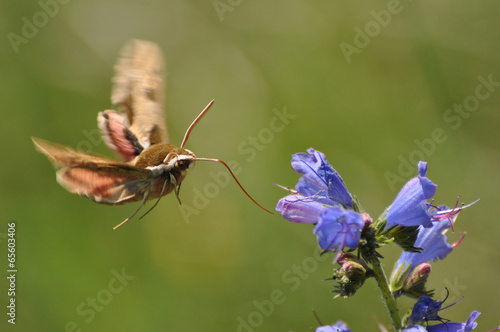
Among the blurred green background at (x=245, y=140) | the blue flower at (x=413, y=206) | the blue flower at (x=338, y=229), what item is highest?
the blue flower at (x=413, y=206)

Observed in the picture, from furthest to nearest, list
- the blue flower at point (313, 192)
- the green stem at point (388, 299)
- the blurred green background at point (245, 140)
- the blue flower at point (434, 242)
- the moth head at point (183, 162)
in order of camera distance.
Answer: the blurred green background at point (245, 140) → the moth head at point (183, 162) → the blue flower at point (434, 242) → the blue flower at point (313, 192) → the green stem at point (388, 299)

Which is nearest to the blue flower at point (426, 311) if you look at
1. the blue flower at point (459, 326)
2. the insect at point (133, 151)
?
the blue flower at point (459, 326)

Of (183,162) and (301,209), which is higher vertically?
(301,209)

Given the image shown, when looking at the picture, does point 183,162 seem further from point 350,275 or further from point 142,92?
point 350,275

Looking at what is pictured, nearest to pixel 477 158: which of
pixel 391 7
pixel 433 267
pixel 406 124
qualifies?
pixel 406 124

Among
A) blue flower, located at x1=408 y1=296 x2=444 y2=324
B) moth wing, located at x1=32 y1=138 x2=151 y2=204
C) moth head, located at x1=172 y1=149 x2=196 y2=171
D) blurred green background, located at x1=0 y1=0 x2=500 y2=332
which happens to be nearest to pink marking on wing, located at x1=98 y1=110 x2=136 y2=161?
moth wing, located at x1=32 y1=138 x2=151 y2=204

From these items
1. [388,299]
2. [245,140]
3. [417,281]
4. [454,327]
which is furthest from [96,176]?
[245,140]

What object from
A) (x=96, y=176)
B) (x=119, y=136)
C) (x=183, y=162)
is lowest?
(x=96, y=176)

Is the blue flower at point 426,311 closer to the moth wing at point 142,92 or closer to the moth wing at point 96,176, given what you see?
the moth wing at point 96,176

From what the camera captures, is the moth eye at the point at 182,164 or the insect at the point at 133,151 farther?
the moth eye at the point at 182,164
